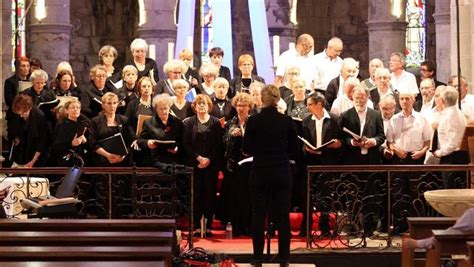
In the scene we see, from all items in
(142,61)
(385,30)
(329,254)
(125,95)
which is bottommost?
(329,254)

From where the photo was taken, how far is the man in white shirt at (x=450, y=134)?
13.6 m

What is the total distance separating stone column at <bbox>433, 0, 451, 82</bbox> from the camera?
906 inches

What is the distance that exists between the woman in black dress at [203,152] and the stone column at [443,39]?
959 centimetres

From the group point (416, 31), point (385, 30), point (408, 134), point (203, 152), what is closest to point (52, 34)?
point (385, 30)

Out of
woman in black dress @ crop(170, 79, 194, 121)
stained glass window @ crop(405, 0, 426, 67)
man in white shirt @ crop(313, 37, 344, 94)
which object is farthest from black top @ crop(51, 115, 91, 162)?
stained glass window @ crop(405, 0, 426, 67)

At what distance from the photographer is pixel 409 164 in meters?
14.3

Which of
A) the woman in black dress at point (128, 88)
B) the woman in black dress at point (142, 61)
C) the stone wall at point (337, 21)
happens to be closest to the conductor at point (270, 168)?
the woman in black dress at point (128, 88)

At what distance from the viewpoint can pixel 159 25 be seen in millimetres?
22250

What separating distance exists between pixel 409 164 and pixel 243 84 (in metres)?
2.17

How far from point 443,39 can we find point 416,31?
11.9 feet

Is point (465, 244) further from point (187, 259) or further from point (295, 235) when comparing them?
point (295, 235)

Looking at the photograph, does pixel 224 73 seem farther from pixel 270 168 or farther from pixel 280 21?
pixel 280 21

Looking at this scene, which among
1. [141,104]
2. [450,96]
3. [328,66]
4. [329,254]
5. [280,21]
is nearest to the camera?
[329,254]

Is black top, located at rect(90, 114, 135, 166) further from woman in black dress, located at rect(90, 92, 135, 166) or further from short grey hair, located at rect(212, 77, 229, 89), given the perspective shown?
short grey hair, located at rect(212, 77, 229, 89)
